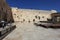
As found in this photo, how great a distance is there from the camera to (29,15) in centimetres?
3856

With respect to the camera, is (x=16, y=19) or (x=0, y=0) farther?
(x=16, y=19)

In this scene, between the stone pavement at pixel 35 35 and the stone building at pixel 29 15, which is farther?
the stone building at pixel 29 15

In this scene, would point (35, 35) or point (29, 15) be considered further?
point (29, 15)

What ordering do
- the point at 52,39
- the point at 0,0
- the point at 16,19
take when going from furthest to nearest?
1. the point at 16,19
2. the point at 0,0
3. the point at 52,39

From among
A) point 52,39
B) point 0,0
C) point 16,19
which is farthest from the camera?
point 16,19

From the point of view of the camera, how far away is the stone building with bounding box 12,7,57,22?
121 feet

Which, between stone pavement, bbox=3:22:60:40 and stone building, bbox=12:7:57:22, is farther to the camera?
stone building, bbox=12:7:57:22

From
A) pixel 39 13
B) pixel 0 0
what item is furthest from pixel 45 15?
pixel 0 0

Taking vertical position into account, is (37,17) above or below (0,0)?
below

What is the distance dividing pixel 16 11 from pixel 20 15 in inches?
54.8

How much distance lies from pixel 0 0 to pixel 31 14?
18576 millimetres

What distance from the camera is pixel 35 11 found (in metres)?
40.3

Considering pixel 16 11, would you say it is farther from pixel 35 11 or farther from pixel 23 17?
pixel 35 11

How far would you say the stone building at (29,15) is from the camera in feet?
121
